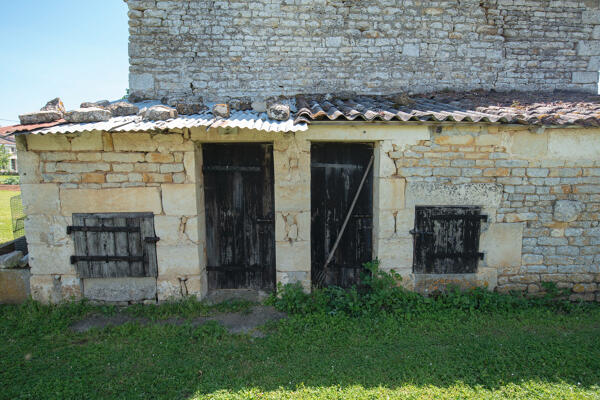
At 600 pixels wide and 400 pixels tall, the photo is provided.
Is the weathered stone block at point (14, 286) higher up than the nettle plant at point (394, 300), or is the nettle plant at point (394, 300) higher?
the weathered stone block at point (14, 286)

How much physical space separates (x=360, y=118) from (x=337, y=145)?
68 cm

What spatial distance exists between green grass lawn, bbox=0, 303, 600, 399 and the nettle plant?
146mm

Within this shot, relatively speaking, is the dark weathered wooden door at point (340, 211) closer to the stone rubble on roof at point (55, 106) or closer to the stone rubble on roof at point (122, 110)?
the stone rubble on roof at point (122, 110)

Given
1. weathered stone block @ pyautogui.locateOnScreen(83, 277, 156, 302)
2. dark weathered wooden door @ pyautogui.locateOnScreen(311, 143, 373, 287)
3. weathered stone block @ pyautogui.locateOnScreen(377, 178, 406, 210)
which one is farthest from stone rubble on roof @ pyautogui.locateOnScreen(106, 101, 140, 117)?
weathered stone block @ pyautogui.locateOnScreen(377, 178, 406, 210)

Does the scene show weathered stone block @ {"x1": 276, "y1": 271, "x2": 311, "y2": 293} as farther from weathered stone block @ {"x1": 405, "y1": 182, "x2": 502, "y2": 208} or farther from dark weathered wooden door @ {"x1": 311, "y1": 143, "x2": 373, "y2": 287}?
weathered stone block @ {"x1": 405, "y1": 182, "x2": 502, "y2": 208}

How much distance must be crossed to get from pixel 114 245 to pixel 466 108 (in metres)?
5.37

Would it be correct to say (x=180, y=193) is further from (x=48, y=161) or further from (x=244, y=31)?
(x=244, y=31)

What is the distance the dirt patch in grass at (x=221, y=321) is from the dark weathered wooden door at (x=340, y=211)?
107 cm

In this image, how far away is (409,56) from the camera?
5.98m

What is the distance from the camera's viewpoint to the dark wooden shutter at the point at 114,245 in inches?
177

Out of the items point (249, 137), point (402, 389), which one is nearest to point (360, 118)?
point (249, 137)

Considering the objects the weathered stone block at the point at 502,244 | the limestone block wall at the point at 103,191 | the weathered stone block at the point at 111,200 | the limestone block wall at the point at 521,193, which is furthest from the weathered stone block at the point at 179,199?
the weathered stone block at the point at 502,244

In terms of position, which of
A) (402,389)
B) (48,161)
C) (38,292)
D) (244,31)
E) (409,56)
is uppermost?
(244,31)

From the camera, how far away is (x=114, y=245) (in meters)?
4.54
